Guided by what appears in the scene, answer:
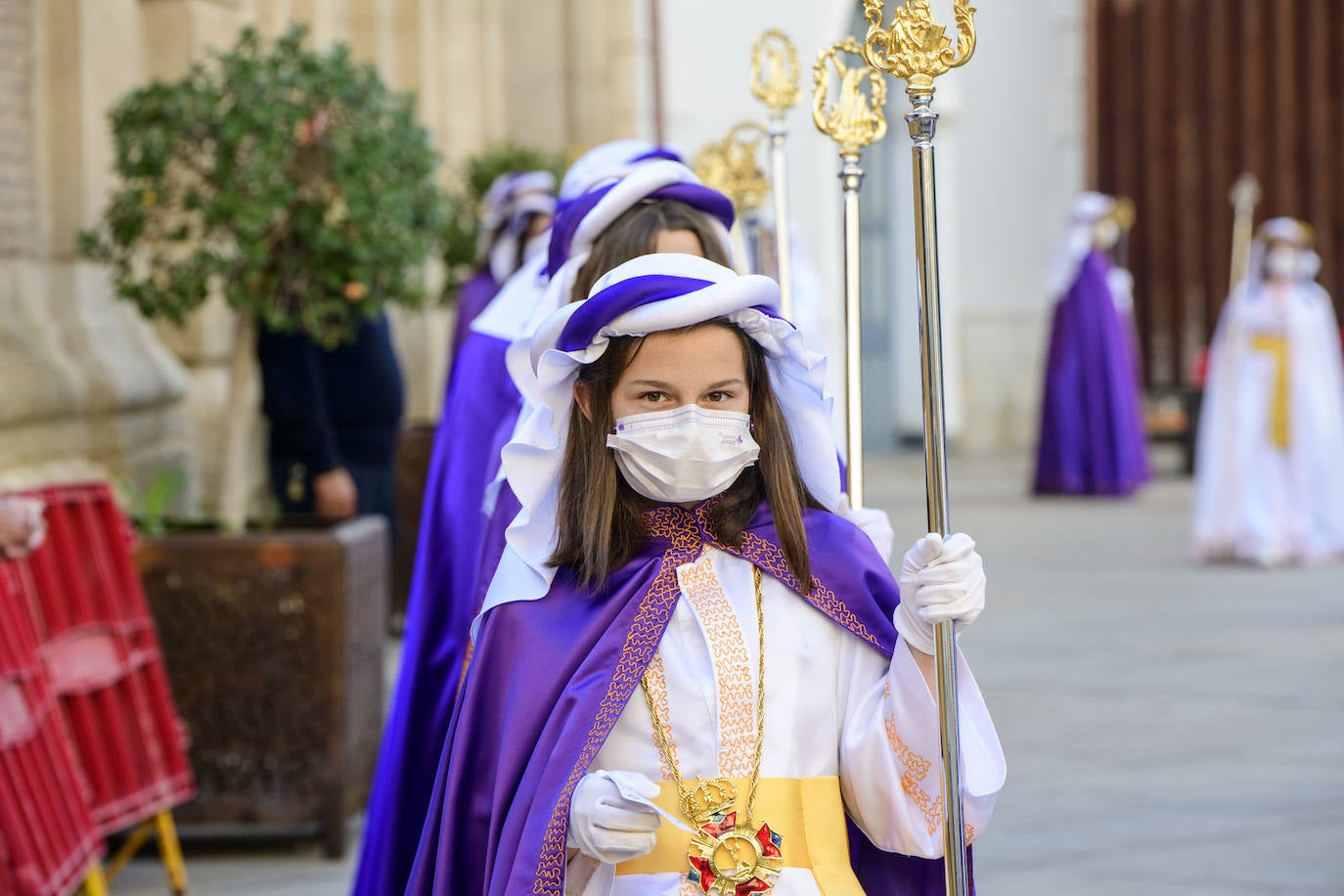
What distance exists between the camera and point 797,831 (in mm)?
2172

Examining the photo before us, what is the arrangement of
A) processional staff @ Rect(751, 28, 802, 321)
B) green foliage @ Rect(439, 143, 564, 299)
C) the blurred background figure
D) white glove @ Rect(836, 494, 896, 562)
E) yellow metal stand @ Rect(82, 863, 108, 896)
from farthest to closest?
green foliage @ Rect(439, 143, 564, 299) → the blurred background figure → yellow metal stand @ Rect(82, 863, 108, 896) → processional staff @ Rect(751, 28, 802, 321) → white glove @ Rect(836, 494, 896, 562)

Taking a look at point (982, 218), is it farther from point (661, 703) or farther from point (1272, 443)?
point (661, 703)

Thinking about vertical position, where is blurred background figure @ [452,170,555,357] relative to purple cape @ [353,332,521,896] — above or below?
above

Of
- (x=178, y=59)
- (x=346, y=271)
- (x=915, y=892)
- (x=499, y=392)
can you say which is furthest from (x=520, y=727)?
(x=178, y=59)

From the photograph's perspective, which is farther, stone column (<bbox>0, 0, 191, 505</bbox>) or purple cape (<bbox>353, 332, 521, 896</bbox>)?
stone column (<bbox>0, 0, 191, 505</bbox>)

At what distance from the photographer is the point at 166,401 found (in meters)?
5.69

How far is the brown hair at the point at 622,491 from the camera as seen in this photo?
2.26 m

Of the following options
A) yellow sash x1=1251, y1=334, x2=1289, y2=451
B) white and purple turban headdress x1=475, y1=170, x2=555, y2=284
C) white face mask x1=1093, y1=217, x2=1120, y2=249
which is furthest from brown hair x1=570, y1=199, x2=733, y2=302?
white face mask x1=1093, y1=217, x2=1120, y2=249

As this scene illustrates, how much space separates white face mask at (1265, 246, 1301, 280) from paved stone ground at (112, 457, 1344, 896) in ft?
5.60

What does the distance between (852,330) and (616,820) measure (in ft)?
3.29

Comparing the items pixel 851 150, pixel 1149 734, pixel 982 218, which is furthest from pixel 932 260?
pixel 982 218

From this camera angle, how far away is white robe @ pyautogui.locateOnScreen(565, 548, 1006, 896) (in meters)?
2.13

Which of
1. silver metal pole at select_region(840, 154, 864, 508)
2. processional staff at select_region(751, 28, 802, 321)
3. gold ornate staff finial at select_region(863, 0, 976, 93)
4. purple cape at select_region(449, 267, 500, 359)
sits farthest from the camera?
purple cape at select_region(449, 267, 500, 359)

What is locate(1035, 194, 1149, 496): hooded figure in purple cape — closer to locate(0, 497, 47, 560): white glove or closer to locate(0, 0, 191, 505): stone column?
locate(0, 0, 191, 505): stone column
